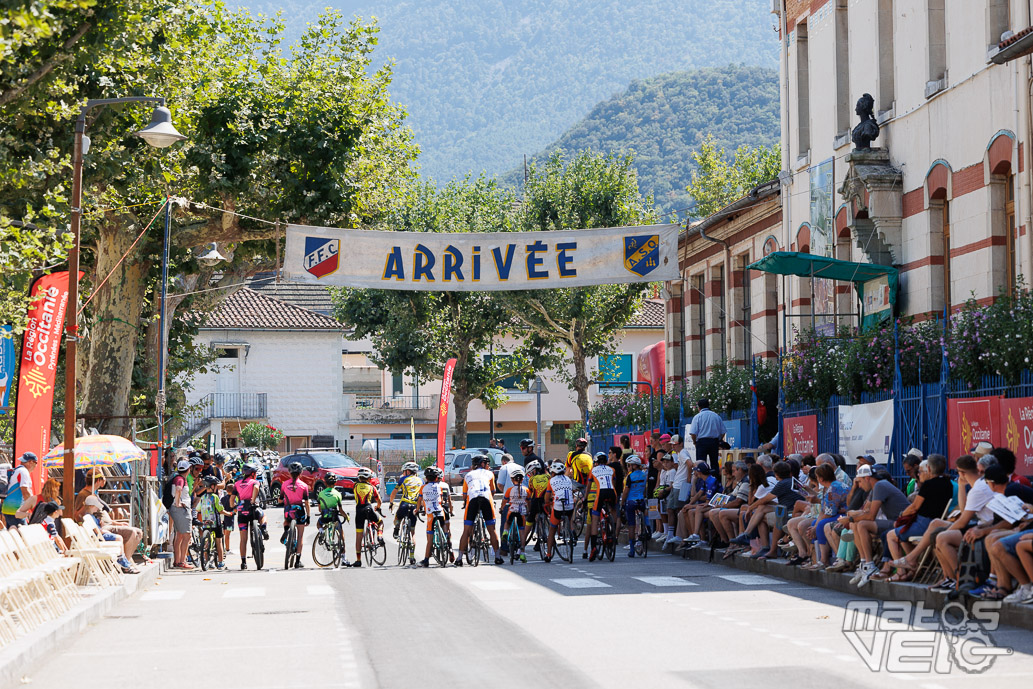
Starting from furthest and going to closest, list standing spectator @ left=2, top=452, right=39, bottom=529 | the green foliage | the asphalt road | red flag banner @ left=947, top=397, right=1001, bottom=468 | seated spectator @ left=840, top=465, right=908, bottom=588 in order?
the green foliage < standing spectator @ left=2, top=452, right=39, bottom=529 < red flag banner @ left=947, top=397, right=1001, bottom=468 < seated spectator @ left=840, top=465, right=908, bottom=588 < the asphalt road

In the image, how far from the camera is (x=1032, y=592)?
11922 mm

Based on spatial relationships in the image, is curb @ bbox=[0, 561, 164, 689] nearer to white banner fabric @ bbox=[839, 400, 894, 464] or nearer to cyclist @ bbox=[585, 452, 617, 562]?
cyclist @ bbox=[585, 452, 617, 562]

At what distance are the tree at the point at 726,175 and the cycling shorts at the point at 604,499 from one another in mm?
37202

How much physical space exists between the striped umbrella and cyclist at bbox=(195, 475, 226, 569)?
119cm

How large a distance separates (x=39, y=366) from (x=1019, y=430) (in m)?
13.0

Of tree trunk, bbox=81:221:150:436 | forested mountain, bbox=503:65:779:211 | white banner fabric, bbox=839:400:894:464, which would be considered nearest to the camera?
white banner fabric, bbox=839:400:894:464

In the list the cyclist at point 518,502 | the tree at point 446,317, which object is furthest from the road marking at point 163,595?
the tree at point 446,317

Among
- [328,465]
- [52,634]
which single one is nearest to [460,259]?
[52,634]

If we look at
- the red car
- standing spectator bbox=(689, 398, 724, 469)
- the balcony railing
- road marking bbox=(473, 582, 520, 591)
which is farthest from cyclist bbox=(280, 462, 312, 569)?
the balcony railing

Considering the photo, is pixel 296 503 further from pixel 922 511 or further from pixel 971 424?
pixel 922 511

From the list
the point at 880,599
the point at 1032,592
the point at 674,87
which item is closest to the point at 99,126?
the point at 880,599

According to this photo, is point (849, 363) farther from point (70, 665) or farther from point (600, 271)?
point (70, 665)

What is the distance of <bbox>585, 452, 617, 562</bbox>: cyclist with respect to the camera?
21.7 m

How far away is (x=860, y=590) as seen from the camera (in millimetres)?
15508
